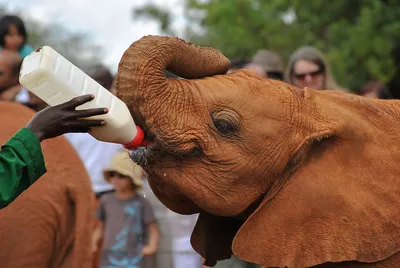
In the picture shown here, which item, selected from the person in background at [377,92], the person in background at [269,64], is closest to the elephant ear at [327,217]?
the person in background at [269,64]

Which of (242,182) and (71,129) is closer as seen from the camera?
(71,129)

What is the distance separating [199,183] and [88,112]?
1.74ft

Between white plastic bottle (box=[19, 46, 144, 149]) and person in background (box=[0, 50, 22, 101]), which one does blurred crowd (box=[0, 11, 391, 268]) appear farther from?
white plastic bottle (box=[19, 46, 144, 149])

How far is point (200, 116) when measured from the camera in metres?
3.21

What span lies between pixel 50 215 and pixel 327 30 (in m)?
10.6

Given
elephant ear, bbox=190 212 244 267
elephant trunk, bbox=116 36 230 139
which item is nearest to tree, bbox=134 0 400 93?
elephant ear, bbox=190 212 244 267

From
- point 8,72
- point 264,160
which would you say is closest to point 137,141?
point 264,160

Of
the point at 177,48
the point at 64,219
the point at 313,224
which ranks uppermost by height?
the point at 177,48

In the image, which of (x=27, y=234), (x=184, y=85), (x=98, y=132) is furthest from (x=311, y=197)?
(x=27, y=234)

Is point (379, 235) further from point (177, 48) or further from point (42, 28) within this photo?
point (42, 28)

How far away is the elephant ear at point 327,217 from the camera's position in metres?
3.19

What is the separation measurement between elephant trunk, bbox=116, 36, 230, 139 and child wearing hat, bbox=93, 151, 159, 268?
257 centimetres

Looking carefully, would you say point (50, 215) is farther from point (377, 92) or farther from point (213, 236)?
point (377, 92)

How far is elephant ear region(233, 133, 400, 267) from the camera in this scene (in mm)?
3186
